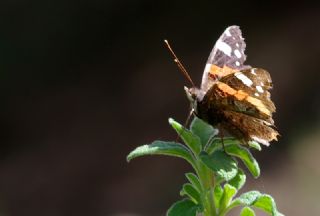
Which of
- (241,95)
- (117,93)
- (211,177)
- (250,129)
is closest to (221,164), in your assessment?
(211,177)

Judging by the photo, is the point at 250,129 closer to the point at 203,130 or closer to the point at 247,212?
the point at 203,130

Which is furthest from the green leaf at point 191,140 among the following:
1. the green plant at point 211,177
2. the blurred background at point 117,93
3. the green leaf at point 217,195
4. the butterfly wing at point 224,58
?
the blurred background at point 117,93

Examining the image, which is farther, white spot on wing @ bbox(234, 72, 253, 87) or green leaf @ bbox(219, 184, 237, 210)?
white spot on wing @ bbox(234, 72, 253, 87)

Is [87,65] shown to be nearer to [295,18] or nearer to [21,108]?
[21,108]

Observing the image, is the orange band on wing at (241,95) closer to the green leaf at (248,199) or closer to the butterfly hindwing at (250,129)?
the butterfly hindwing at (250,129)

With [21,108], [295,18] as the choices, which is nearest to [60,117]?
[21,108]

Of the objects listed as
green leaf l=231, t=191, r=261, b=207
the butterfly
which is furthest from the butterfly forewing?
green leaf l=231, t=191, r=261, b=207

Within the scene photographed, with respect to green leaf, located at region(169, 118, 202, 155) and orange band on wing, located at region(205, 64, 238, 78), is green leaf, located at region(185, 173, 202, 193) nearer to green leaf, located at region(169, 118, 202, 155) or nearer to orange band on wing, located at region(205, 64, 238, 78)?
green leaf, located at region(169, 118, 202, 155)
